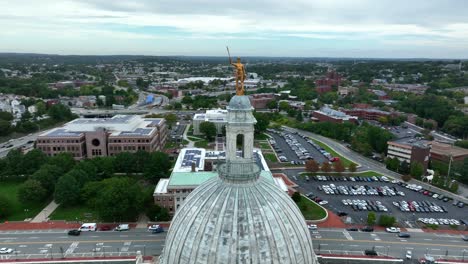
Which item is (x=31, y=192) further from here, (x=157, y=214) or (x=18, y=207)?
(x=157, y=214)

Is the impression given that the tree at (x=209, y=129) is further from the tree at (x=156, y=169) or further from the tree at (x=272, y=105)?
the tree at (x=272, y=105)

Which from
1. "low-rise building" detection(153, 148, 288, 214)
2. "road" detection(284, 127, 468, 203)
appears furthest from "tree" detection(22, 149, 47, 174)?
"road" detection(284, 127, 468, 203)

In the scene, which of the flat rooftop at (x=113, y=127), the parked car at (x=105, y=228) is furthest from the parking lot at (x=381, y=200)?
the flat rooftop at (x=113, y=127)

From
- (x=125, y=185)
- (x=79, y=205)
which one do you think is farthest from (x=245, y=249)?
(x=79, y=205)

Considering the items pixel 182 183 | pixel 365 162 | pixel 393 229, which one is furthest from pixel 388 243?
pixel 365 162

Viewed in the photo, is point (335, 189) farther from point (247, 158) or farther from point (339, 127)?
point (247, 158)
